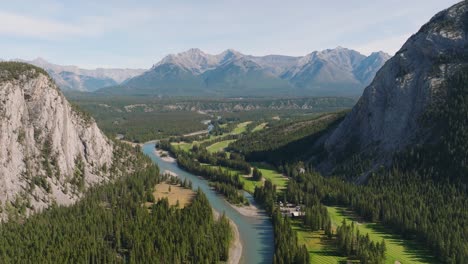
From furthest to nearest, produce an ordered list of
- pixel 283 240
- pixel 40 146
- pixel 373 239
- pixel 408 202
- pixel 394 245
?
1. pixel 40 146
2. pixel 408 202
3. pixel 373 239
4. pixel 394 245
5. pixel 283 240

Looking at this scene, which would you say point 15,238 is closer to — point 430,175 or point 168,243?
point 168,243

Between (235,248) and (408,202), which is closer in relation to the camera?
(235,248)

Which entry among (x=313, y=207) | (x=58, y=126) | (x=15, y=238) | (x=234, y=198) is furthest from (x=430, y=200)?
(x=58, y=126)

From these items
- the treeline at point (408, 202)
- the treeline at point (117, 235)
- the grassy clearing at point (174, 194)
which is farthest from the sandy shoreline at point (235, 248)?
the treeline at point (408, 202)

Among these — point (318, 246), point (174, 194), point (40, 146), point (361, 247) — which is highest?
point (40, 146)

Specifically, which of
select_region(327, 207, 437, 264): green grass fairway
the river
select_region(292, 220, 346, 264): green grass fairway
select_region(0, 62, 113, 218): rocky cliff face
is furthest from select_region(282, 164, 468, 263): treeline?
select_region(0, 62, 113, 218): rocky cliff face

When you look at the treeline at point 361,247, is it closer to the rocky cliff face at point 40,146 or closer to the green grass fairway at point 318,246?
the green grass fairway at point 318,246

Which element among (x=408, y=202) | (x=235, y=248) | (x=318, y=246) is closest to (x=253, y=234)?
(x=235, y=248)

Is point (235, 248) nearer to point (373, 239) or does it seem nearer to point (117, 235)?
point (117, 235)
